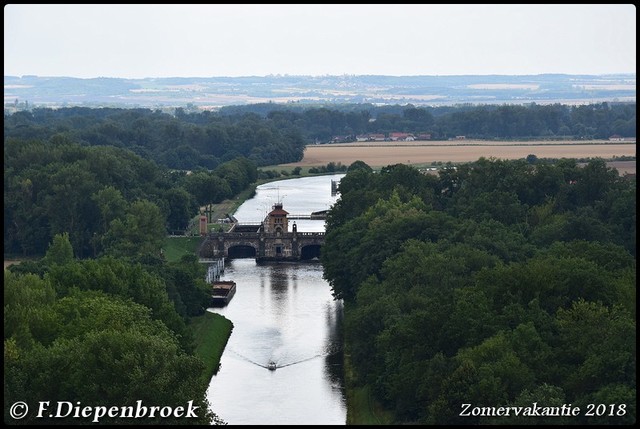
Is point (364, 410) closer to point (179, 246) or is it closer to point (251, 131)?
point (179, 246)

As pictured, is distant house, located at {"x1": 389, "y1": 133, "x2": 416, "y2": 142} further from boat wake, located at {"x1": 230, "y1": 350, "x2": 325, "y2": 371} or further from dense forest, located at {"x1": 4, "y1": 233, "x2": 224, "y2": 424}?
dense forest, located at {"x1": 4, "y1": 233, "x2": 224, "y2": 424}

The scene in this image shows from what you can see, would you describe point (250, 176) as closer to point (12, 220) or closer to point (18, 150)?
point (18, 150)

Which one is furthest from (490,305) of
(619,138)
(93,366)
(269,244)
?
(619,138)

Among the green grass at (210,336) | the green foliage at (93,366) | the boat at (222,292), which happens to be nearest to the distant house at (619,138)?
the boat at (222,292)

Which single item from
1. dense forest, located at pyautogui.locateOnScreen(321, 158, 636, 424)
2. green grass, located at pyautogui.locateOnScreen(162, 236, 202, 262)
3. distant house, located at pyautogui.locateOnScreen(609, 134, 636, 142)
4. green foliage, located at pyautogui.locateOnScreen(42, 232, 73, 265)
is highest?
dense forest, located at pyautogui.locateOnScreen(321, 158, 636, 424)

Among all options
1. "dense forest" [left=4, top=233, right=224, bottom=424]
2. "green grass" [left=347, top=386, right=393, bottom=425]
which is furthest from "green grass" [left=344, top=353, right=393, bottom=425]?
"dense forest" [left=4, top=233, right=224, bottom=424]

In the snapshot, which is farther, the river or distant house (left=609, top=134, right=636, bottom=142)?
distant house (left=609, top=134, right=636, bottom=142)
